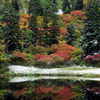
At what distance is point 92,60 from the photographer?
28.5m

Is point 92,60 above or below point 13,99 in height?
below

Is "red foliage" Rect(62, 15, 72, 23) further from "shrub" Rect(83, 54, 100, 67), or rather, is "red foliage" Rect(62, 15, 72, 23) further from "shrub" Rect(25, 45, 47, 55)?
"shrub" Rect(83, 54, 100, 67)

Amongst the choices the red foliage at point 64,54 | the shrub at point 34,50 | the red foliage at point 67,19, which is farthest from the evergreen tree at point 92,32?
the red foliage at point 67,19

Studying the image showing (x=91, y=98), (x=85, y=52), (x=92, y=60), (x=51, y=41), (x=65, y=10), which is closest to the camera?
(x=91, y=98)

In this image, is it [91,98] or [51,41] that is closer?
[91,98]

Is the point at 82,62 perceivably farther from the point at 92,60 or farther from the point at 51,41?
the point at 51,41

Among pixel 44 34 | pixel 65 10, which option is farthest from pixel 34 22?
pixel 65 10

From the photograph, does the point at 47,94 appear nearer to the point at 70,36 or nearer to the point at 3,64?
the point at 3,64

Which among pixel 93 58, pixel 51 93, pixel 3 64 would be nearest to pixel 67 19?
pixel 93 58

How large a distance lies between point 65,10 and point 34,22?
28379 millimetres

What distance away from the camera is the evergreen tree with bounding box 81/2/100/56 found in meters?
30.5

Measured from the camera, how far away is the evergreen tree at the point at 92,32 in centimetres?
3050

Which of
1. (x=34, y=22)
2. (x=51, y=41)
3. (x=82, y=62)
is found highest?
(x=34, y=22)

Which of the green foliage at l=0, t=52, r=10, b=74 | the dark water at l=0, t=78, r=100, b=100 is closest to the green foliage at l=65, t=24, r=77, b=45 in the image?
the green foliage at l=0, t=52, r=10, b=74
